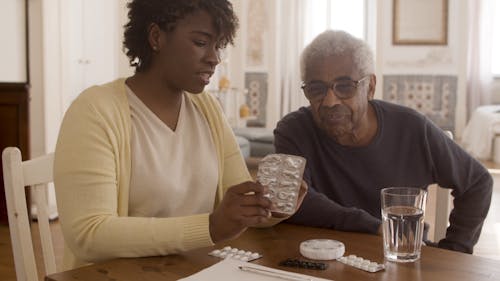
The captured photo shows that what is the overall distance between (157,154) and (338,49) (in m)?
0.57

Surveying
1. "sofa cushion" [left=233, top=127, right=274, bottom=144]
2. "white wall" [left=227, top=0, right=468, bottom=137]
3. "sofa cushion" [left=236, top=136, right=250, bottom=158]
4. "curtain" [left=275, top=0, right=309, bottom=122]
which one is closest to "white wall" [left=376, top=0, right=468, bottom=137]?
"white wall" [left=227, top=0, right=468, bottom=137]

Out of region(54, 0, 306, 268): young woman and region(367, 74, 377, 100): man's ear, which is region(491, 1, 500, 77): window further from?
region(54, 0, 306, 268): young woman

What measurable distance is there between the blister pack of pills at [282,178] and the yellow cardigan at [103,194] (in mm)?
164

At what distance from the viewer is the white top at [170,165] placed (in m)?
1.41

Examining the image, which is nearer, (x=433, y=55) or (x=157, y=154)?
(x=157, y=154)

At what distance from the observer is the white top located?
1408 millimetres

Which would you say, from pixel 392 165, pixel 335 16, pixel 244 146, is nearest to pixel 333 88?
pixel 392 165

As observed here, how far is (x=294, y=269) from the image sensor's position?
112cm

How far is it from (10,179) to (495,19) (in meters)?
7.14

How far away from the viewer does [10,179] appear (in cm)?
141

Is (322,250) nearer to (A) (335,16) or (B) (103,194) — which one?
Answer: (B) (103,194)

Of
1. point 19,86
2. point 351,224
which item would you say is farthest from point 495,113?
point 351,224

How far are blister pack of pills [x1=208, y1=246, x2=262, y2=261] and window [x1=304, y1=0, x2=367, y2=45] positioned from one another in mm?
6750

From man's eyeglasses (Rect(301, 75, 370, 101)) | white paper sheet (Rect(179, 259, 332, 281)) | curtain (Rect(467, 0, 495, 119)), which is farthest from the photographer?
curtain (Rect(467, 0, 495, 119))
